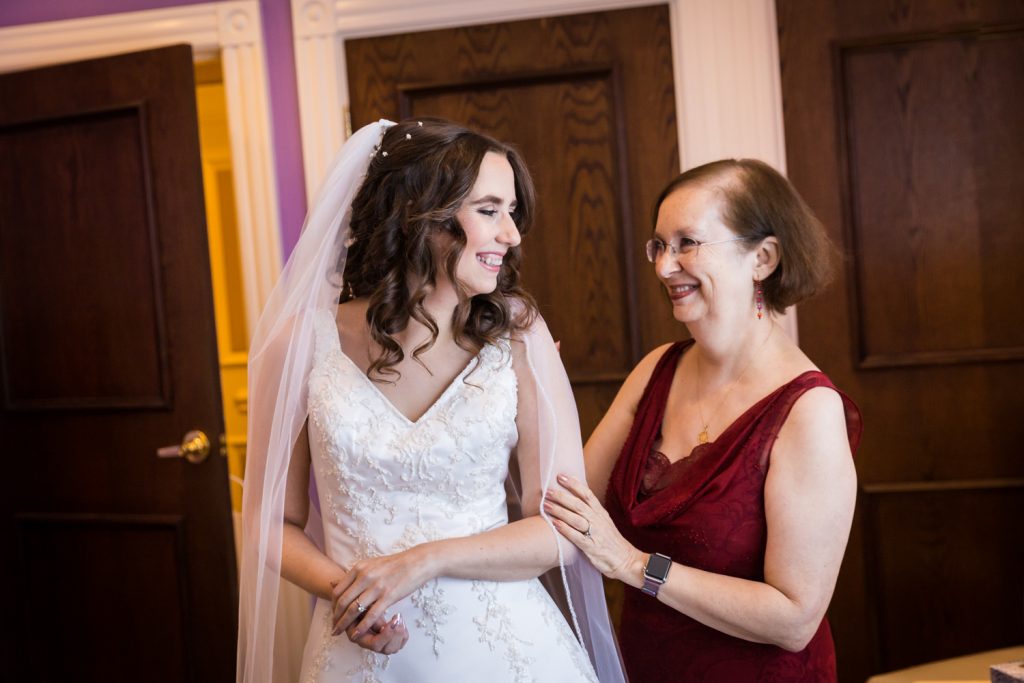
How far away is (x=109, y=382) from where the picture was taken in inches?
134

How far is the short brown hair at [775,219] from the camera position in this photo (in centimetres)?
199

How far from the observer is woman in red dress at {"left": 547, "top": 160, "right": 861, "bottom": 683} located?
72.1 inches

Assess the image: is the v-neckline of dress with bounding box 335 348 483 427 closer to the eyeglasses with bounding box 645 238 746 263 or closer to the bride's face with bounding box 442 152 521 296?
the bride's face with bounding box 442 152 521 296

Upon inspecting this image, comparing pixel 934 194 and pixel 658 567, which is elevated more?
pixel 934 194

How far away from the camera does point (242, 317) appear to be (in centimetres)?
547

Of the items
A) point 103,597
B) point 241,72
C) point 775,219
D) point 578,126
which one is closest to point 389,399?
point 775,219

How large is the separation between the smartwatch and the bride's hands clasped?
43cm

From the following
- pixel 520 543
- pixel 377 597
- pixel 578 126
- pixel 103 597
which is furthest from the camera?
pixel 103 597

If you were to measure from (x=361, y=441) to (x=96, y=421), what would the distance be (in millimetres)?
2010

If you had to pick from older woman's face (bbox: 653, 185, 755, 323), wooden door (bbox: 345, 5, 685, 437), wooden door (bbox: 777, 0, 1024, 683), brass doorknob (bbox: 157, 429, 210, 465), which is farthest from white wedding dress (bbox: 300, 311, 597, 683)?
wooden door (bbox: 777, 0, 1024, 683)

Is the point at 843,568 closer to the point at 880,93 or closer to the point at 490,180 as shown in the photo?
the point at 880,93

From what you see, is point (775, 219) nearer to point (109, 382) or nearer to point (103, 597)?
point (109, 382)

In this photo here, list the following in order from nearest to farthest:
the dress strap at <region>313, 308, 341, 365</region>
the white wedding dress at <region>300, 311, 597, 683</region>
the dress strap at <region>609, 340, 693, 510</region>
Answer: the white wedding dress at <region>300, 311, 597, 683</region>
the dress strap at <region>313, 308, 341, 365</region>
the dress strap at <region>609, 340, 693, 510</region>

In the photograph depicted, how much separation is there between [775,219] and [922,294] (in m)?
1.38
